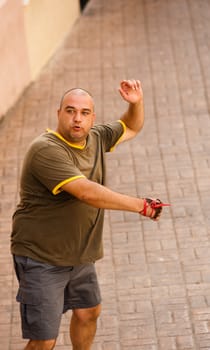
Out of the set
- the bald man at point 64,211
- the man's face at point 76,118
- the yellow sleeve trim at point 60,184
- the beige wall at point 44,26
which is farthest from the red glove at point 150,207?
the beige wall at point 44,26

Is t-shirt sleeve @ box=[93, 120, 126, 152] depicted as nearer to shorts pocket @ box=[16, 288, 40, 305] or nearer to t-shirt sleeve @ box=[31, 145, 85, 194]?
t-shirt sleeve @ box=[31, 145, 85, 194]

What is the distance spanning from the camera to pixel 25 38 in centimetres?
946

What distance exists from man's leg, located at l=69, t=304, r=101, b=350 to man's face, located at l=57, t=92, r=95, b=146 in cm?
116

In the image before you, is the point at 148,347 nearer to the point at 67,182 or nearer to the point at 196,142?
the point at 67,182

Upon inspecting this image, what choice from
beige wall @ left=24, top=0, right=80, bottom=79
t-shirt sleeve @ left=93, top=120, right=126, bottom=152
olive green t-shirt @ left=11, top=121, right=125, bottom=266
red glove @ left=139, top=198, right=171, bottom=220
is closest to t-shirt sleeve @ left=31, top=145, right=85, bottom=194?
olive green t-shirt @ left=11, top=121, right=125, bottom=266

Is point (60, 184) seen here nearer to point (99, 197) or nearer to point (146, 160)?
point (99, 197)

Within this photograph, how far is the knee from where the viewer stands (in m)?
5.20

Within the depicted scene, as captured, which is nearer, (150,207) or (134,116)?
(150,207)

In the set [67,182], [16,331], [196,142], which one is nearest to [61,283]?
[67,182]

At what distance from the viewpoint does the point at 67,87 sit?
31.4 feet

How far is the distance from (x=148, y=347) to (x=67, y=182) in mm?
1849

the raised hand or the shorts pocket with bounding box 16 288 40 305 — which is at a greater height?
the raised hand

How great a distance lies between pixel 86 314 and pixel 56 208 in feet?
2.99

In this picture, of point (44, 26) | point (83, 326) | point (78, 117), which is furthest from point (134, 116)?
point (44, 26)
